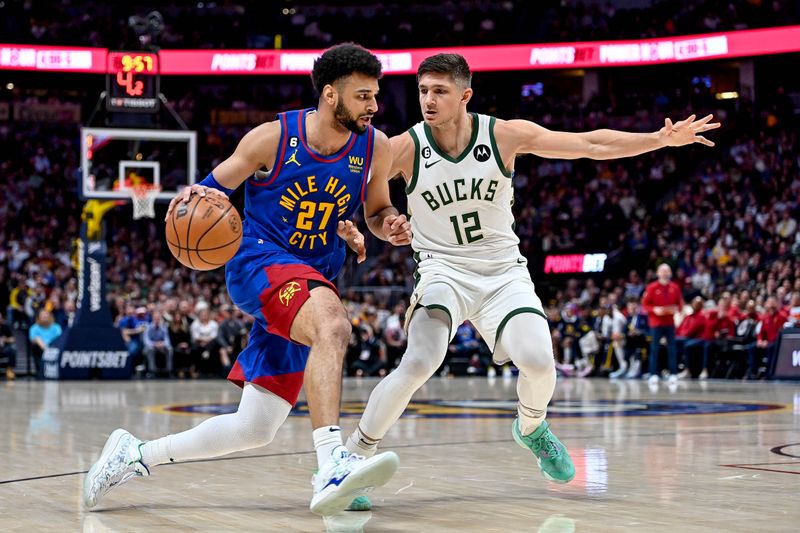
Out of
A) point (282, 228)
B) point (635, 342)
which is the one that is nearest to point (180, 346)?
point (635, 342)

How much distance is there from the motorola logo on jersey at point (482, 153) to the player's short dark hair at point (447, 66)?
0.34 m

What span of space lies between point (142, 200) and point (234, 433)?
14.4m

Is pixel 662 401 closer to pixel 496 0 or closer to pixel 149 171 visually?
pixel 149 171

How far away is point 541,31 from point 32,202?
50.9 feet

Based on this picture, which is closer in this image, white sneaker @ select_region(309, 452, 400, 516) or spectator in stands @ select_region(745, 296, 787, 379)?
white sneaker @ select_region(309, 452, 400, 516)

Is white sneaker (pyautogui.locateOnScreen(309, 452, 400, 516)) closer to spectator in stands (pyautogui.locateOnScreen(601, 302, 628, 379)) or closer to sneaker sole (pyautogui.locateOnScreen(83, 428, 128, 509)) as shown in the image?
sneaker sole (pyautogui.locateOnScreen(83, 428, 128, 509))

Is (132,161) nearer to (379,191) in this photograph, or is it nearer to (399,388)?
(379,191)

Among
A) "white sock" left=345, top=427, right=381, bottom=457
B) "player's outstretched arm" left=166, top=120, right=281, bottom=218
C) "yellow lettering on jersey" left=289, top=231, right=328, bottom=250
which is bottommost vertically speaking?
"white sock" left=345, top=427, right=381, bottom=457

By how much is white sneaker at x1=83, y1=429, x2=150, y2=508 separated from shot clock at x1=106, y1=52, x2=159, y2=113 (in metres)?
15.0

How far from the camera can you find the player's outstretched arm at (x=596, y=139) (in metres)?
5.52

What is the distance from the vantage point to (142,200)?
19.0 m

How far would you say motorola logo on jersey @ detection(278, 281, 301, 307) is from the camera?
479 centimetres

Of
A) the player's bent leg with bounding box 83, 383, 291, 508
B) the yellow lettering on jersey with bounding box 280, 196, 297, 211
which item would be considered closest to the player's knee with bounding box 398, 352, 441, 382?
the player's bent leg with bounding box 83, 383, 291, 508

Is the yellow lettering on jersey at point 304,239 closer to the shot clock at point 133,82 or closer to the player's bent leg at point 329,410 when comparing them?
the player's bent leg at point 329,410
